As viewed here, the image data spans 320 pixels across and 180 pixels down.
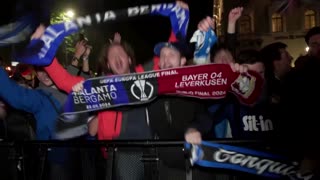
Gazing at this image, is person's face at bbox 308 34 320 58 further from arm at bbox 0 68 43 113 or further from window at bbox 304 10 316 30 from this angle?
arm at bbox 0 68 43 113

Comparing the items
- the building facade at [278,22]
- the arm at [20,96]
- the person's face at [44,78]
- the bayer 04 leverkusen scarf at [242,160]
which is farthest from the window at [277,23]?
the arm at [20,96]

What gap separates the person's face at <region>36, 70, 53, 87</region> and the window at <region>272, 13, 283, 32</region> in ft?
7.72

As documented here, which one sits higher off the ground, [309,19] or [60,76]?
[309,19]

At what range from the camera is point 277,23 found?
4.00 m

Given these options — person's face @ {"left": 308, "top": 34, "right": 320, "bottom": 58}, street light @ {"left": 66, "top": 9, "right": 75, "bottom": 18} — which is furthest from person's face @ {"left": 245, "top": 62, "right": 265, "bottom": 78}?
street light @ {"left": 66, "top": 9, "right": 75, "bottom": 18}

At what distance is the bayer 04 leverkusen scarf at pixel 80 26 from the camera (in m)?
4.40

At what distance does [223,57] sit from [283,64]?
1.88 ft

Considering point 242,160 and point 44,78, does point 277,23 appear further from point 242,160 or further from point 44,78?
point 44,78

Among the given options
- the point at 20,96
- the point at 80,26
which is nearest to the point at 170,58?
the point at 80,26

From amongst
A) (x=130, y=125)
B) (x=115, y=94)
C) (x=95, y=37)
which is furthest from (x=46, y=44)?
(x=130, y=125)

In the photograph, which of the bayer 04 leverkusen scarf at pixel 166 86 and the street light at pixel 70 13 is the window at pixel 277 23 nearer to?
the bayer 04 leverkusen scarf at pixel 166 86

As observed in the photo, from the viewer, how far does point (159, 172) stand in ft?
13.8

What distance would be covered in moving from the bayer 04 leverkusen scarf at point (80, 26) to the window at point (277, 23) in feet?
2.78

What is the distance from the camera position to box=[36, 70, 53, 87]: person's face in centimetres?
478
